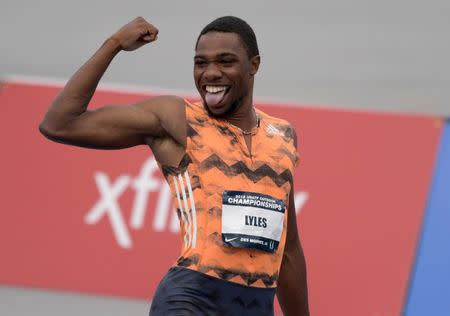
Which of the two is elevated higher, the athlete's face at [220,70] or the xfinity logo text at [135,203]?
the athlete's face at [220,70]

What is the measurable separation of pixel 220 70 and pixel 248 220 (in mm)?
490

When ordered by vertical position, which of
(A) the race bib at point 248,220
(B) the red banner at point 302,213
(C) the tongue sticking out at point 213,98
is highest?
(C) the tongue sticking out at point 213,98

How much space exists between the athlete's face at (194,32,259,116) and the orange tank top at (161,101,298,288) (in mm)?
69

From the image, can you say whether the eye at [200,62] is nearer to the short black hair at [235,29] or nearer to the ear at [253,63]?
the short black hair at [235,29]

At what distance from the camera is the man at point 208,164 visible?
353 cm

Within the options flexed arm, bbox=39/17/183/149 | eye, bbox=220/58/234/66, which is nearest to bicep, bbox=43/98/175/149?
flexed arm, bbox=39/17/183/149

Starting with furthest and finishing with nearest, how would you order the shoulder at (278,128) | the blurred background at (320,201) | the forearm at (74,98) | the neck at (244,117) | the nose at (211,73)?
the blurred background at (320,201), the shoulder at (278,128), the neck at (244,117), the nose at (211,73), the forearm at (74,98)

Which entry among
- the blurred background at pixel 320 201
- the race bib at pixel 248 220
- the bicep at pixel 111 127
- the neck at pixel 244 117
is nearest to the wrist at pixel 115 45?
the bicep at pixel 111 127

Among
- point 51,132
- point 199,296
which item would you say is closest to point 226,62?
point 51,132

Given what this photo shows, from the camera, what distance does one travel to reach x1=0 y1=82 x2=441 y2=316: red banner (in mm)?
6801

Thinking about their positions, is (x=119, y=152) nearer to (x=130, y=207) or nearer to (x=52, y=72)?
(x=130, y=207)

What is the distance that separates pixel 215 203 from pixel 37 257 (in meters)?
3.74

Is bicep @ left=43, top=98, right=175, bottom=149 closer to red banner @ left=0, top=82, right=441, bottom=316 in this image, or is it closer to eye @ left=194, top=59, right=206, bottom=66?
eye @ left=194, top=59, right=206, bottom=66

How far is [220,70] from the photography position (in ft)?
12.1
